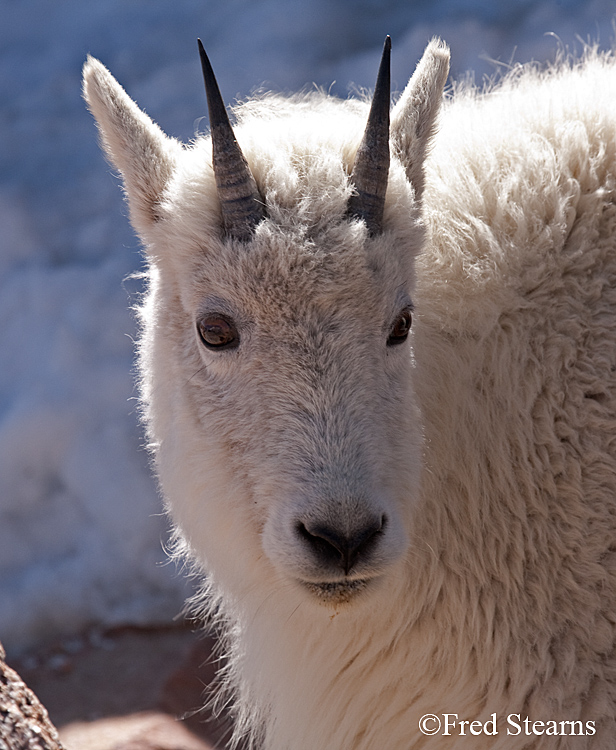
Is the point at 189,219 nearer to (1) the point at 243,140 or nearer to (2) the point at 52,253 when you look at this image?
(1) the point at 243,140

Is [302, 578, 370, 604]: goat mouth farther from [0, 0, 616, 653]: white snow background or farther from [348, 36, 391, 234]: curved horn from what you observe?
[0, 0, 616, 653]: white snow background

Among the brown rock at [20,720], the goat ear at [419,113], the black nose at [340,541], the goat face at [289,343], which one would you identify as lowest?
the brown rock at [20,720]

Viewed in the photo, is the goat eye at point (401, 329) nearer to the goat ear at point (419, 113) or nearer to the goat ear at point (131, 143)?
the goat ear at point (419, 113)

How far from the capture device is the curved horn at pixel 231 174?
7.66ft

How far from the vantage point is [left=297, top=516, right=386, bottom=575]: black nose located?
6.68 feet

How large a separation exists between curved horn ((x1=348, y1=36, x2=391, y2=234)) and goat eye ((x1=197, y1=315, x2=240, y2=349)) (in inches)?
20.3

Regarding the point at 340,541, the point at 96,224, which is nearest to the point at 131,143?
the point at 340,541

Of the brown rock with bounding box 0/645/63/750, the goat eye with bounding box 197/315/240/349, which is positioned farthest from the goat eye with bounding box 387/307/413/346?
the brown rock with bounding box 0/645/63/750

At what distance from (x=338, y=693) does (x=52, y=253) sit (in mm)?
4742

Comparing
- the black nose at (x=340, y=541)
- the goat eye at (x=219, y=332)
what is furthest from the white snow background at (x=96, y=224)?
the black nose at (x=340, y=541)

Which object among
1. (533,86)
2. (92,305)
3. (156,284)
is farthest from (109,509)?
(533,86)

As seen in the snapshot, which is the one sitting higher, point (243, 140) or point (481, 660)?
point (243, 140)

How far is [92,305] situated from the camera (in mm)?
6047

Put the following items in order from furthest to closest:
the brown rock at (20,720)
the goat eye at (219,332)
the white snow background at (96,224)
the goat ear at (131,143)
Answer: the white snow background at (96,224) → the goat ear at (131,143) → the goat eye at (219,332) → the brown rock at (20,720)
